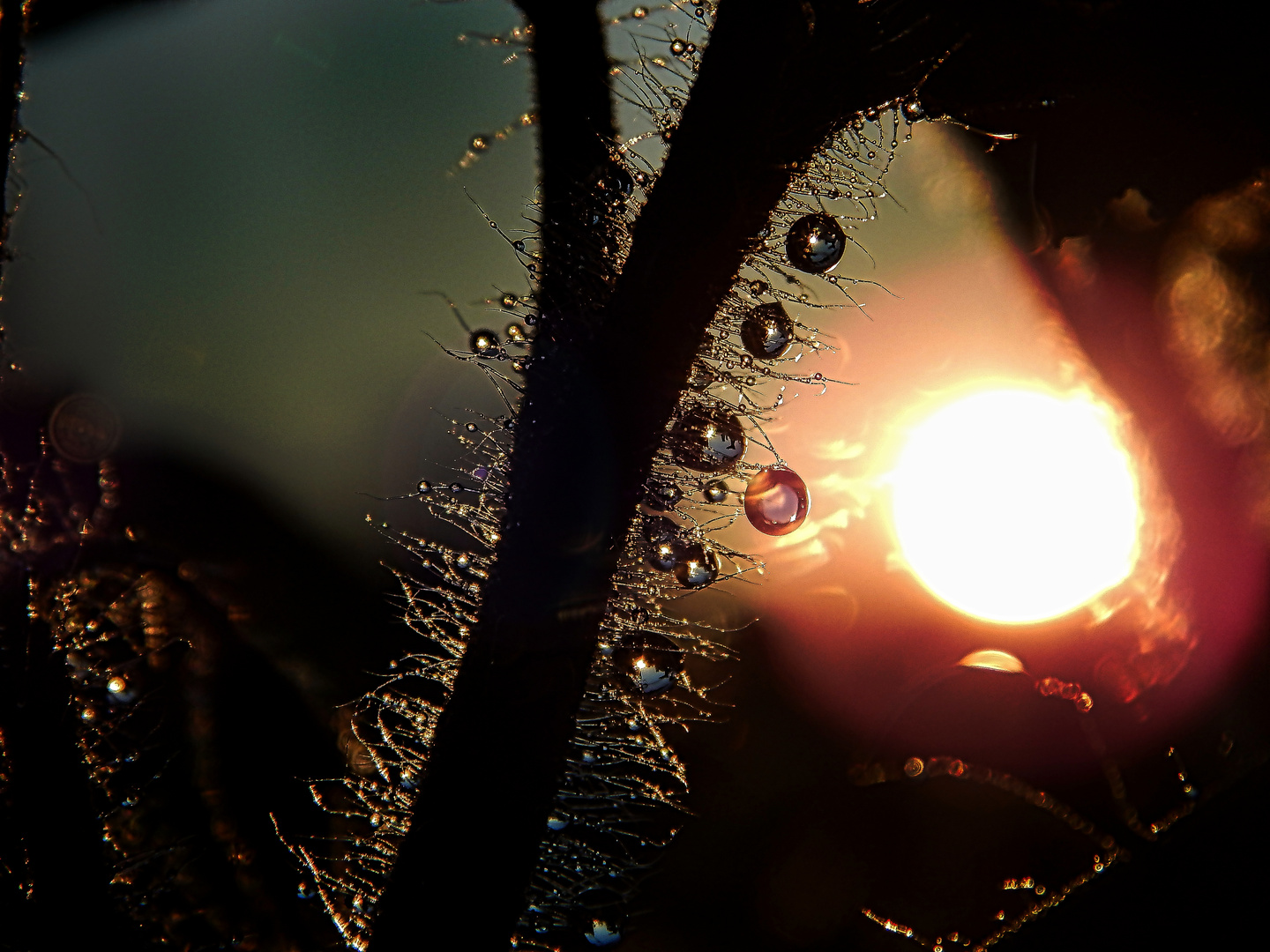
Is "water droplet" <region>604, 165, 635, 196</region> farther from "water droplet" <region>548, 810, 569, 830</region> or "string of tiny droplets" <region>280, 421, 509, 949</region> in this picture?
"water droplet" <region>548, 810, 569, 830</region>

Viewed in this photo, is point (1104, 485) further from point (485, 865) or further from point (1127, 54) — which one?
point (485, 865)

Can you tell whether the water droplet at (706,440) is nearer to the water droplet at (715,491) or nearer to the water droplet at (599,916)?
the water droplet at (715,491)

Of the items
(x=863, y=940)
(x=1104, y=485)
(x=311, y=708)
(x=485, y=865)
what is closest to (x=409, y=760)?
(x=485, y=865)

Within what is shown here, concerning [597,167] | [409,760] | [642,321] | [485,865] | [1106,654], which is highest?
[597,167]

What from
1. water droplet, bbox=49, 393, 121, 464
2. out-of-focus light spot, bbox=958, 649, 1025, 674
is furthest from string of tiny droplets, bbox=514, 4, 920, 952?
water droplet, bbox=49, 393, 121, 464

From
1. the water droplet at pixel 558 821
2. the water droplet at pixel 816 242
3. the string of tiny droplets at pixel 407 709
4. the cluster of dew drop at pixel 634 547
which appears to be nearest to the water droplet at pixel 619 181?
the cluster of dew drop at pixel 634 547

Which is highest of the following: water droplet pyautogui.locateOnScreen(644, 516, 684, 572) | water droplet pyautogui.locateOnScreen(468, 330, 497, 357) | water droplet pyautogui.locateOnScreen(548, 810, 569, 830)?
water droplet pyautogui.locateOnScreen(468, 330, 497, 357)

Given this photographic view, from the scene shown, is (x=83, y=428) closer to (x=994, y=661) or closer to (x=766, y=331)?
(x=766, y=331)
